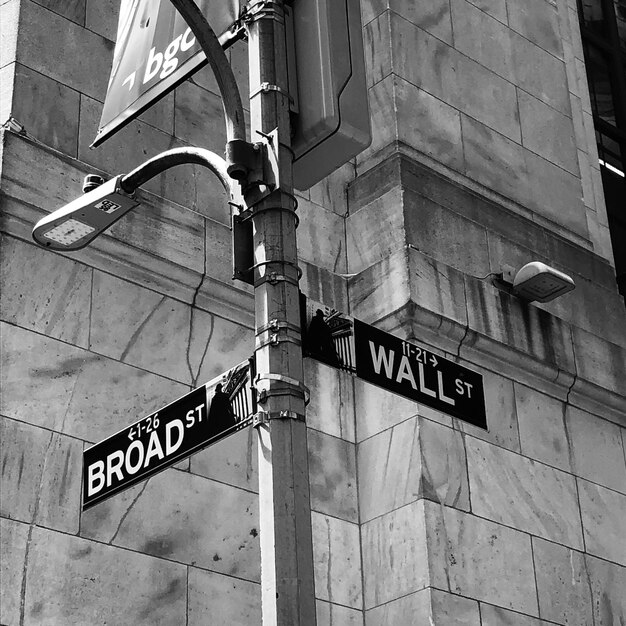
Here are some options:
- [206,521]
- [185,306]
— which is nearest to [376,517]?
[206,521]

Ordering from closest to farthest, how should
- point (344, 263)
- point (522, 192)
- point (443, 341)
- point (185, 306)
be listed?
point (185, 306), point (443, 341), point (344, 263), point (522, 192)

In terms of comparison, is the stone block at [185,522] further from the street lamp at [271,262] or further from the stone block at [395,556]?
the street lamp at [271,262]

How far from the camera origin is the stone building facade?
371 inches

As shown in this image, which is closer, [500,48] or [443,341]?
[443,341]

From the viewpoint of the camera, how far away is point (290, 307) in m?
6.30

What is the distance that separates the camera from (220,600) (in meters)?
9.70

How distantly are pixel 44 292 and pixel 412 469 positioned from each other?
10.8 feet

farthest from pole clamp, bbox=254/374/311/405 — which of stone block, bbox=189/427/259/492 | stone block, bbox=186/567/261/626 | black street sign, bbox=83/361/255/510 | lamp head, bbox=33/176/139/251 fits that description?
stone block, bbox=189/427/259/492

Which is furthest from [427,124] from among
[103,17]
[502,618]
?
[502,618]

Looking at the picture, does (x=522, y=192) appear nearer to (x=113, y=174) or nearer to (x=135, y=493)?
(x=113, y=174)

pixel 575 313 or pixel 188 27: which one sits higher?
pixel 575 313

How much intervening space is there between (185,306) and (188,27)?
12.1ft

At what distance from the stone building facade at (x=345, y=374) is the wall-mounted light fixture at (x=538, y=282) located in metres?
0.14

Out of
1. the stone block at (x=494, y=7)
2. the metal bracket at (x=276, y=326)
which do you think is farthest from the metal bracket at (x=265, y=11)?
the stone block at (x=494, y=7)
